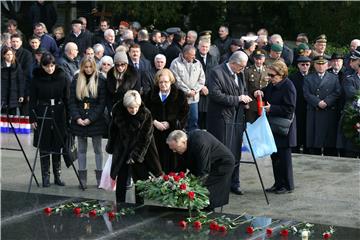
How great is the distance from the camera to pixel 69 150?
1355 cm

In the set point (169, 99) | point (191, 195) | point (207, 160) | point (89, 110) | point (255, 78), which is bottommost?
point (191, 195)

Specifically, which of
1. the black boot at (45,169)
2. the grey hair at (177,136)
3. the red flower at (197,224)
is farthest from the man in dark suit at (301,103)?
the red flower at (197,224)

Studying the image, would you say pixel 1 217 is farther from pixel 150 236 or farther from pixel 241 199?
pixel 241 199

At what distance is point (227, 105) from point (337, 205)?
1.98m

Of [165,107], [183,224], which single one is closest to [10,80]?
[165,107]

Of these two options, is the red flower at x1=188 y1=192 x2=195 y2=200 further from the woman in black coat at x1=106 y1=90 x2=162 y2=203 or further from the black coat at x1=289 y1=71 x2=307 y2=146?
the black coat at x1=289 y1=71 x2=307 y2=146

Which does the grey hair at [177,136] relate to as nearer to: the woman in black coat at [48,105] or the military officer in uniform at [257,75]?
the woman in black coat at [48,105]

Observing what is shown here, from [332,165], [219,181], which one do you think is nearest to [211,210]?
[219,181]

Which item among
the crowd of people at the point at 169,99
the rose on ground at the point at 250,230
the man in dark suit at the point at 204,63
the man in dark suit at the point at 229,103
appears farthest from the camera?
the man in dark suit at the point at 204,63

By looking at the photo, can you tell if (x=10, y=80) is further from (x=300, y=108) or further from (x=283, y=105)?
(x=283, y=105)

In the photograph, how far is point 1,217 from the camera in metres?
11.0

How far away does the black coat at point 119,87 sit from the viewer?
13.4 meters

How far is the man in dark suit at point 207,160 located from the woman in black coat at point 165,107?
110 centimetres

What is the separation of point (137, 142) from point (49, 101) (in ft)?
7.53
